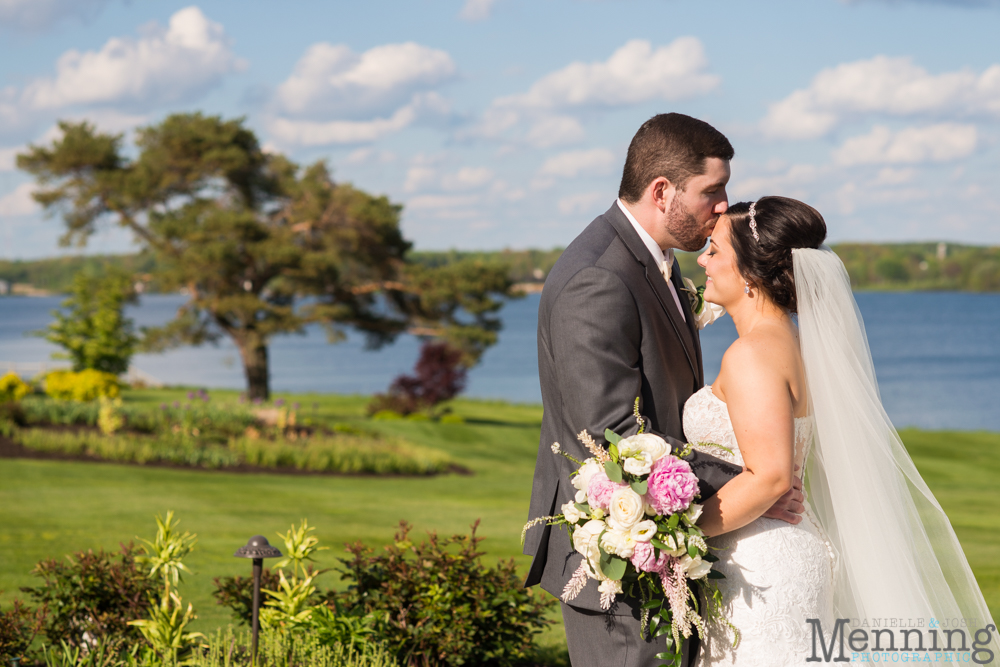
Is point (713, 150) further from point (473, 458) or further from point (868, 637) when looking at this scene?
point (473, 458)

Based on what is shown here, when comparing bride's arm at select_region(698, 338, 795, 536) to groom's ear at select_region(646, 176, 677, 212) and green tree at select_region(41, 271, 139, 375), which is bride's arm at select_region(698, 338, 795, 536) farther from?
green tree at select_region(41, 271, 139, 375)

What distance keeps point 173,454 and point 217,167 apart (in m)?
14.8

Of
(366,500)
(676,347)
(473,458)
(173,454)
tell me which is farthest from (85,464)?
(676,347)

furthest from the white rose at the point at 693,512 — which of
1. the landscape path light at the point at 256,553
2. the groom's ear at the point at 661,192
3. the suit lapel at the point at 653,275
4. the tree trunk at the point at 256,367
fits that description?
the tree trunk at the point at 256,367

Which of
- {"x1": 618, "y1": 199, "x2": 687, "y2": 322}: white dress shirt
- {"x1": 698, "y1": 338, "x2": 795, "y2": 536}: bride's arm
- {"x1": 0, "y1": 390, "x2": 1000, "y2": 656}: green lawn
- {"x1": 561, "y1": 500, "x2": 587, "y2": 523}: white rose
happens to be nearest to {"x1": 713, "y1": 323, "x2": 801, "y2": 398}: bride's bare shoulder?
{"x1": 698, "y1": 338, "x2": 795, "y2": 536}: bride's arm

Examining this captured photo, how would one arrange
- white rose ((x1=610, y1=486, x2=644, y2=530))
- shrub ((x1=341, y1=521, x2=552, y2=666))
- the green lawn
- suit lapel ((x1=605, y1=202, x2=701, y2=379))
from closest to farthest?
white rose ((x1=610, y1=486, x2=644, y2=530))
suit lapel ((x1=605, y1=202, x2=701, y2=379))
shrub ((x1=341, y1=521, x2=552, y2=666))
the green lawn

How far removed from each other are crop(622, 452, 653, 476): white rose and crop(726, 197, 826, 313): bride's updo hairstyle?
3.91 ft

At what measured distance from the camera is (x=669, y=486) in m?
2.99

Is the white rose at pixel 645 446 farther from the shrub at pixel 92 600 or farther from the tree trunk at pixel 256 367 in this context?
the tree trunk at pixel 256 367

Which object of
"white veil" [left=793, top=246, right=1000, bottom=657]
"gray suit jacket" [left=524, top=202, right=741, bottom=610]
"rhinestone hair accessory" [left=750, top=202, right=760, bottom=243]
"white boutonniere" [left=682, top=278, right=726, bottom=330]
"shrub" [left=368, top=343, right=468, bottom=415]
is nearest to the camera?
"gray suit jacket" [left=524, top=202, right=741, bottom=610]

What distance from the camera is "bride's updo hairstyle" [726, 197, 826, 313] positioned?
3689mm

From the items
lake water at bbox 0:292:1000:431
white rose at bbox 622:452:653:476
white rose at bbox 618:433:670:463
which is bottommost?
A: lake water at bbox 0:292:1000:431

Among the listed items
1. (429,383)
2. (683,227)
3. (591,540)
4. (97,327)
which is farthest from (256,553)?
(97,327)

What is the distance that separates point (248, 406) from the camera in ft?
72.4
